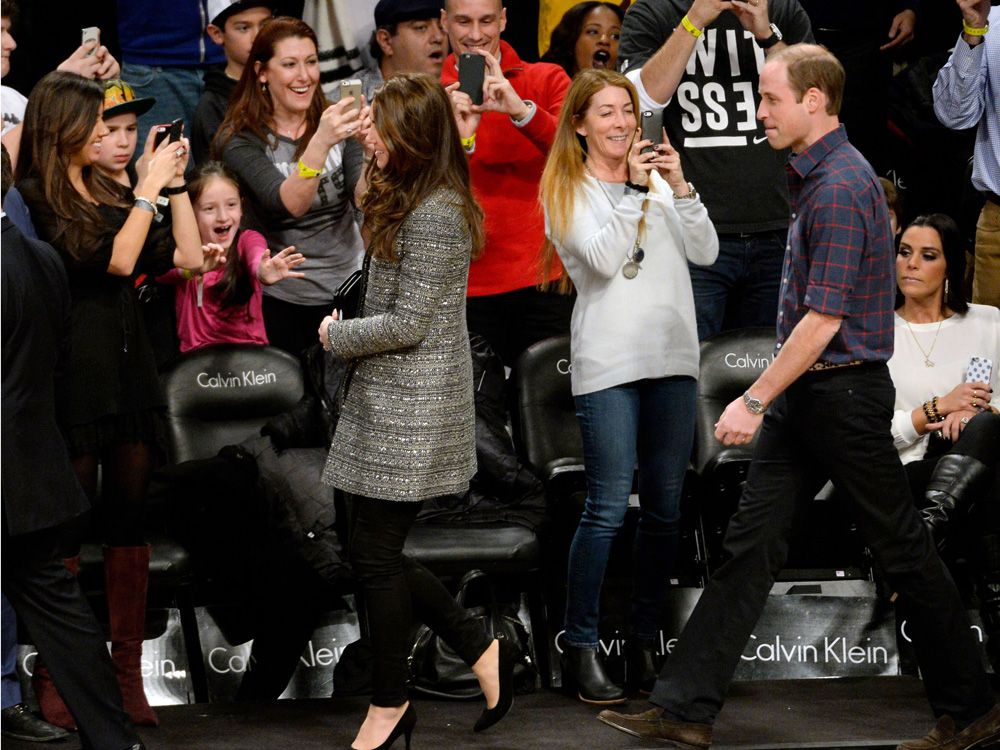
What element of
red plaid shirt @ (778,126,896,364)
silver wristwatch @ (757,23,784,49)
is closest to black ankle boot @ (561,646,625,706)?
red plaid shirt @ (778,126,896,364)

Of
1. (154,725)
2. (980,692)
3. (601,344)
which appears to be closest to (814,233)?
(601,344)

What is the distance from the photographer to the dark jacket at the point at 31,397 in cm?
376

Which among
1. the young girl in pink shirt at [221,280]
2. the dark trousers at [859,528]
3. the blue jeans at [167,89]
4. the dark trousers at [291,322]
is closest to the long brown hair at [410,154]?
the dark trousers at [859,528]

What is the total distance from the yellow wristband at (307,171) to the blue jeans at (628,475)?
4.81 ft

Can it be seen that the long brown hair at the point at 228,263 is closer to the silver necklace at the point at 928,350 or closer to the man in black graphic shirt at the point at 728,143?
the man in black graphic shirt at the point at 728,143

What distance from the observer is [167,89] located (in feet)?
21.1

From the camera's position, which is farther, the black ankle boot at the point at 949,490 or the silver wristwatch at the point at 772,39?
the silver wristwatch at the point at 772,39

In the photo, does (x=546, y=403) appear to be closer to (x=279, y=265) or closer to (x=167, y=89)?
(x=279, y=265)

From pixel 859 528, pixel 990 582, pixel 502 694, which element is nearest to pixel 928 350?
pixel 990 582

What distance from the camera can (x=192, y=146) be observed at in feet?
20.4

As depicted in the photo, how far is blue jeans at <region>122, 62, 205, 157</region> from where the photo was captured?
20.9 feet

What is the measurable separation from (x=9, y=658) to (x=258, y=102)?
2.38 m

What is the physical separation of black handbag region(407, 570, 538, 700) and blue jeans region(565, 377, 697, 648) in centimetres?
30

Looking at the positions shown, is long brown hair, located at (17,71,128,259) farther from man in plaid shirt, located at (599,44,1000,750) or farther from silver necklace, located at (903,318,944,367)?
silver necklace, located at (903,318,944,367)
